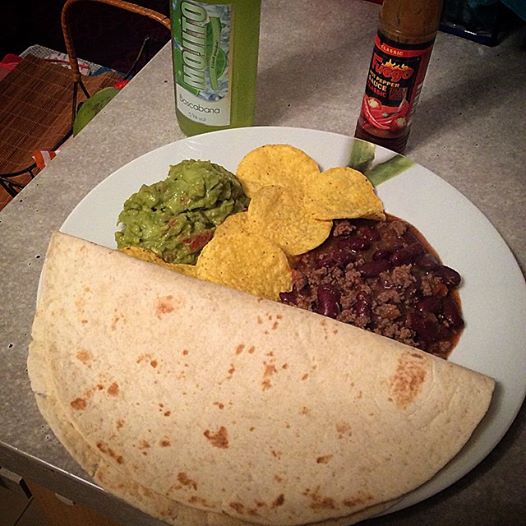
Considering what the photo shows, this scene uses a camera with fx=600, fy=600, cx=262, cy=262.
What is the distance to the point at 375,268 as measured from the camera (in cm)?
135

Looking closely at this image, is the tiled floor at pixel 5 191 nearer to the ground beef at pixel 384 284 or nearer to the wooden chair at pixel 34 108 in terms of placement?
the wooden chair at pixel 34 108

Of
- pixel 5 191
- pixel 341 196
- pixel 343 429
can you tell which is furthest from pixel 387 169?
pixel 5 191

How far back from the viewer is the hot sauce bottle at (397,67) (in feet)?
4.38

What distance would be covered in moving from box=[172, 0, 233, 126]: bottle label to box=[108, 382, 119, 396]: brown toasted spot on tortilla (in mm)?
789

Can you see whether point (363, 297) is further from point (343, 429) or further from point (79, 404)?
point (79, 404)

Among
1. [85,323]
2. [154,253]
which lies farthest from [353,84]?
[85,323]

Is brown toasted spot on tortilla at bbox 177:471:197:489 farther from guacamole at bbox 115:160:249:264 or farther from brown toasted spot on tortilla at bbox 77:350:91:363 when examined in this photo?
guacamole at bbox 115:160:249:264

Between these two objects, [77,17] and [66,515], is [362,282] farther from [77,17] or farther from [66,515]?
[77,17]

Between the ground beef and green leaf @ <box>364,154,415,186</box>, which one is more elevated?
green leaf @ <box>364,154,415,186</box>

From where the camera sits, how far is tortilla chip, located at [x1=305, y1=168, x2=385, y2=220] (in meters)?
1.40

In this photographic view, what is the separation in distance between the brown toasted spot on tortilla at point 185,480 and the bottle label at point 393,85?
1005mm

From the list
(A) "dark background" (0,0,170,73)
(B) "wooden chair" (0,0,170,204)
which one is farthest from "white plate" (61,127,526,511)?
(A) "dark background" (0,0,170,73)

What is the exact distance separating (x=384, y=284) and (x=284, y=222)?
0.88 feet

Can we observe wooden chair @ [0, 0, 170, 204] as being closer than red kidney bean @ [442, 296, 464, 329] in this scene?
No
